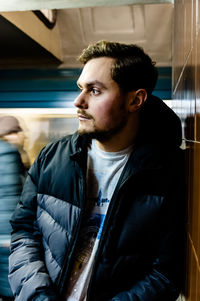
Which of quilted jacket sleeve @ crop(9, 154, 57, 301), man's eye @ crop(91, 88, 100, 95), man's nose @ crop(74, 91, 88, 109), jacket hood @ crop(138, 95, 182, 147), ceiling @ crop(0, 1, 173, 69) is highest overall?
ceiling @ crop(0, 1, 173, 69)

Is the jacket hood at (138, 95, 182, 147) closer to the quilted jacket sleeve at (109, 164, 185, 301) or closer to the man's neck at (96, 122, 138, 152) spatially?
the man's neck at (96, 122, 138, 152)

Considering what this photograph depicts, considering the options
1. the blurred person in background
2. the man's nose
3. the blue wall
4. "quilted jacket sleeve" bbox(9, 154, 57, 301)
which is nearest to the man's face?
the man's nose

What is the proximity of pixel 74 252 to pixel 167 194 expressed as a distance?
403 millimetres

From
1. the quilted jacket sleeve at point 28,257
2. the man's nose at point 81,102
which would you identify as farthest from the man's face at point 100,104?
the quilted jacket sleeve at point 28,257

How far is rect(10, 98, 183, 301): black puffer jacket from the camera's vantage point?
107cm

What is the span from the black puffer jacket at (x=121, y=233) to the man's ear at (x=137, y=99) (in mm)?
158

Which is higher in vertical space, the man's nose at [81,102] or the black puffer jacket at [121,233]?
the man's nose at [81,102]

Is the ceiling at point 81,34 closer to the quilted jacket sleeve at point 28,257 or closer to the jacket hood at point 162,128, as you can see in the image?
the jacket hood at point 162,128

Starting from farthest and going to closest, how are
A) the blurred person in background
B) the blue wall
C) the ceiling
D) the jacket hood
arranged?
the ceiling, the blue wall, the blurred person in background, the jacket hood

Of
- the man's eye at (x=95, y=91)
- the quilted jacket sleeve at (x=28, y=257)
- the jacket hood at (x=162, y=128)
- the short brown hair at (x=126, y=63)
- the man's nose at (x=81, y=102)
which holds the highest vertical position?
the short brown hair at (x=126, y=63)

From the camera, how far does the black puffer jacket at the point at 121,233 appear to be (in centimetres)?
107

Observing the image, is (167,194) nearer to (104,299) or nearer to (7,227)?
(104,299)

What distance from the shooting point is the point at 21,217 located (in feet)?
4.18

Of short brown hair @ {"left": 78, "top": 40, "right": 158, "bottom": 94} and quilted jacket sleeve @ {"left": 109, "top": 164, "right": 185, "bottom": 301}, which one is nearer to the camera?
quilted jacket sleeve @ {"left": 109, "top": 164, "right": 185, "bottom": 301}
